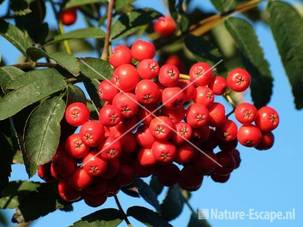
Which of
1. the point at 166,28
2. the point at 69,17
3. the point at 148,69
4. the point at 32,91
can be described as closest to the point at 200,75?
the point at 148,69

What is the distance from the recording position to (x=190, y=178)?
236 cm

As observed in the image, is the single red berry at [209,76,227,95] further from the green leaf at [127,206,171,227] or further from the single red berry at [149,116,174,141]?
the green leaf at [127,206,171,227]

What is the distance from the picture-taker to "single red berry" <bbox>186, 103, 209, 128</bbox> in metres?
2.16

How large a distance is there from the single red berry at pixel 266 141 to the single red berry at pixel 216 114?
0.20 m

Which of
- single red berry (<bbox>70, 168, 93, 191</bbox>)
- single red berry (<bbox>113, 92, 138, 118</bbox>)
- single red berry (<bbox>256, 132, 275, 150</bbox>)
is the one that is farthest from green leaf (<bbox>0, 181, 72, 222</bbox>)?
single red berry (<bbox>256, 132, 275, 150</bbox>)

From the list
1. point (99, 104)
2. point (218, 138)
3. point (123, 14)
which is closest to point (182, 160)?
point (218, 138)

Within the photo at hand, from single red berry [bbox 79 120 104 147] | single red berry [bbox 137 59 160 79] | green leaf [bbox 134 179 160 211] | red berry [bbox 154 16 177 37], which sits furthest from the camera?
red berry [bbox 154 16 177 37]

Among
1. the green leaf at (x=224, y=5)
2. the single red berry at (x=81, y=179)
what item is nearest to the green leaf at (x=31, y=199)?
the single red berry at (x=81, y=179)

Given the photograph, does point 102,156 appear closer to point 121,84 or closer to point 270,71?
point 121,84

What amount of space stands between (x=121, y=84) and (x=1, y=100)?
1.15 ft

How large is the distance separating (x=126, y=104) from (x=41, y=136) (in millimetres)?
264

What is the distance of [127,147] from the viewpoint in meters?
2.18

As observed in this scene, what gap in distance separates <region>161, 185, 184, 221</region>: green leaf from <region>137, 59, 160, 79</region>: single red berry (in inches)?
40.7

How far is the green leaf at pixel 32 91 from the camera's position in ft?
7.03
